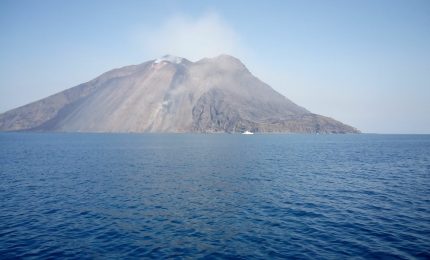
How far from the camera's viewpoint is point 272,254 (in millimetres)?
24141

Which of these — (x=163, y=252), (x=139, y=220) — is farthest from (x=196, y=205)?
(x=163, y=252)

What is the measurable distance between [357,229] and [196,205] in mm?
19505

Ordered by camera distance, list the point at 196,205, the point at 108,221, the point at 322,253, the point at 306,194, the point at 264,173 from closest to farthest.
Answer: the point at 322,253 < the point at 108,221 < the point at 196,205 < the point at 306,194 < the point at 264,173

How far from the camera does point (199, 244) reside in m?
26.2

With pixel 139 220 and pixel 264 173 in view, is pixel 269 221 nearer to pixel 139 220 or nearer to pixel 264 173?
pixel 139 220

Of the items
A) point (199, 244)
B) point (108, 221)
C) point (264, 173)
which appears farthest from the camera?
point (264, 173)

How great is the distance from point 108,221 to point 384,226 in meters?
29.6

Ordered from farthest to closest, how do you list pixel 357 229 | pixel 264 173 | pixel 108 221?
1. pixel 264 173
2. pixel 108 221
3. pixel 357 229

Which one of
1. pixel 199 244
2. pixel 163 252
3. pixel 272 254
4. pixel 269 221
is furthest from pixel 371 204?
pixel 163 252

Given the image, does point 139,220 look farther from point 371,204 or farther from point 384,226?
point 371,204

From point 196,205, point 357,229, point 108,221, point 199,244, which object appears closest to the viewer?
point 199,244

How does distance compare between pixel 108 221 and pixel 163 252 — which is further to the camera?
pixel 108 221

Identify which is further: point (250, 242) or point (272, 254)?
point (250, 242)

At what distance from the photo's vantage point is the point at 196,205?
39.3 meters
